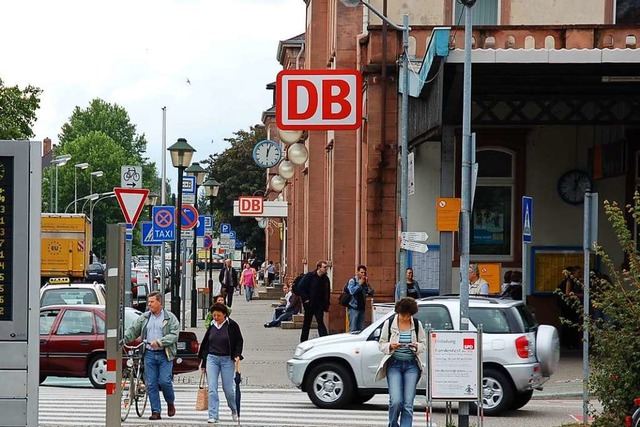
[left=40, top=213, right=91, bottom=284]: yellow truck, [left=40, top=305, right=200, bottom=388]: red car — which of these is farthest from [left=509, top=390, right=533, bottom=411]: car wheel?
[left=40, top=213, right=91, bottom=284]: yellow truck

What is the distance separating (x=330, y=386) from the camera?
1945cm

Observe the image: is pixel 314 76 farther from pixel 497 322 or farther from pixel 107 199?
pixel 107 199

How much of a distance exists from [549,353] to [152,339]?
5317 millimetres

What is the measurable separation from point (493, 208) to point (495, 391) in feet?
39.8

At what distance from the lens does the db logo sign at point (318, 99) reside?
19.5m

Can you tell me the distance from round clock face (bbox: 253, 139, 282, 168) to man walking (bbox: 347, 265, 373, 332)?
92.4ft

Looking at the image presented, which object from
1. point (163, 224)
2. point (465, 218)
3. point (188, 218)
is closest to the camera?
point (465, 218)

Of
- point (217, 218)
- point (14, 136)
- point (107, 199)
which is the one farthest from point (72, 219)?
point (107, 199)

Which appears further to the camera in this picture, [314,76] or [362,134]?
[362,134]

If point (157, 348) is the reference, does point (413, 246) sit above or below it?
above

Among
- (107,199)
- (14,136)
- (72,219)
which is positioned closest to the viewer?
(72,219)

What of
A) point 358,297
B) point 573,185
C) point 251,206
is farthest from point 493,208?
point 251,206

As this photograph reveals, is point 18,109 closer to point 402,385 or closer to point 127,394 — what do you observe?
point 127,394

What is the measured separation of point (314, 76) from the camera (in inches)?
778
